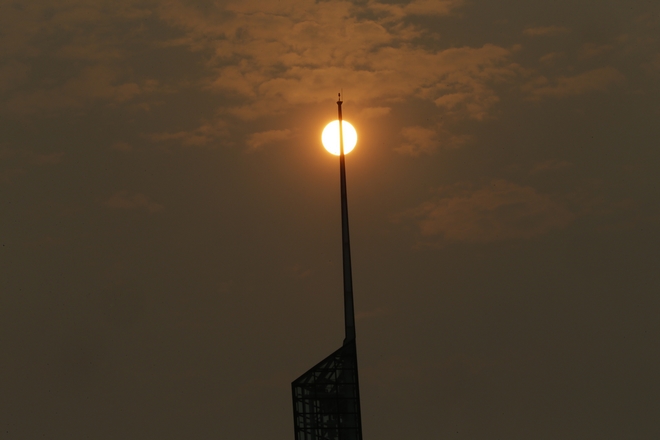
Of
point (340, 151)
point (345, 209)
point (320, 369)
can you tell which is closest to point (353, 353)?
point (320, 369)

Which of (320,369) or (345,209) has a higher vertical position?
(345,209)

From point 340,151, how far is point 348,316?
491 inches

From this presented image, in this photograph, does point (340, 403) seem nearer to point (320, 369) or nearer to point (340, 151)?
point (320, 369)

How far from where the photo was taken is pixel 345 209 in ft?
246

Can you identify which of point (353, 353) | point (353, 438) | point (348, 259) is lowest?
point (353, 438)

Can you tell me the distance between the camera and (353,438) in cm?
6925

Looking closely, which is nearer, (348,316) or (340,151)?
(348,316)

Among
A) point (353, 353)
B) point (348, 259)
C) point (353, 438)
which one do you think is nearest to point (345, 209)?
point (348, 259)

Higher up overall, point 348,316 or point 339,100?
point 339,100

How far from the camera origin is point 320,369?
69500 millimetres

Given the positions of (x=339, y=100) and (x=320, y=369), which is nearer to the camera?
(x=320, y=369)

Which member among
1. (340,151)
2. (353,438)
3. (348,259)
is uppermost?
(340,151)

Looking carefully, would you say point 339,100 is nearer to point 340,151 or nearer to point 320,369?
point 340,151

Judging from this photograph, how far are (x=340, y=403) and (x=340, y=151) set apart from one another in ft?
58.1
